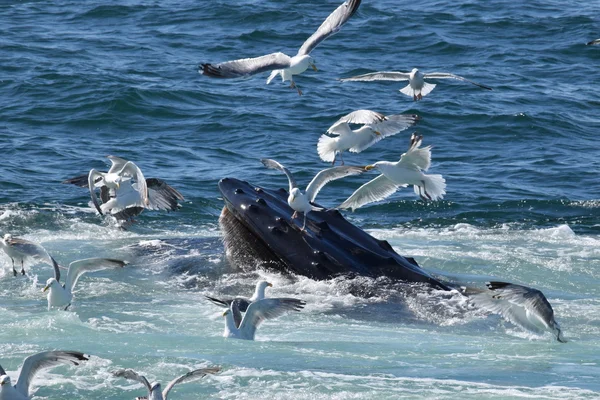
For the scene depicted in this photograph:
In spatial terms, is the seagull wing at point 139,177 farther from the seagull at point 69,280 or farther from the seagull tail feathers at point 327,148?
the seagull tail feathers at point 327,148

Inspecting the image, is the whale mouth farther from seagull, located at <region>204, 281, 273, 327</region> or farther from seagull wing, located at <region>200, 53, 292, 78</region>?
seagull wing, located at <region>200, 53, 292, 78</region>

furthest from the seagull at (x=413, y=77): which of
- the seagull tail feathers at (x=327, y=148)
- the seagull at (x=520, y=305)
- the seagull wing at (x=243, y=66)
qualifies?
the seagull at (x=520, y=305)

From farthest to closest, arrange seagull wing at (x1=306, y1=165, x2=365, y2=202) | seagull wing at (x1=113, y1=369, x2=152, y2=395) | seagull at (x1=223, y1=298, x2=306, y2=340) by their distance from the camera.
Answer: seagull wing at (x1=306, y1=165, x2=365, y2=202) → seagull at (x1=223, y1=298, x2=306, y2=340) → seagull wing at (x1=113, y1=369, x2=152, y2=395)

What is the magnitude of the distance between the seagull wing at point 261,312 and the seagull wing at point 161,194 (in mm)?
4218

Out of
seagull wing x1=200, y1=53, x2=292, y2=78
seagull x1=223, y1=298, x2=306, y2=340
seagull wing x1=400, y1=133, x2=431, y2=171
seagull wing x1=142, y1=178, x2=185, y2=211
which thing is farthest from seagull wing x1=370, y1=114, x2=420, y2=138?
seagull x1=223, y1=298, x2=306, y2=340

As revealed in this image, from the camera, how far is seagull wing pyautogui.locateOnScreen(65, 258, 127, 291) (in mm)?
12258

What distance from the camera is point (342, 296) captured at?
11.8m

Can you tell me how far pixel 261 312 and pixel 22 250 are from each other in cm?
362

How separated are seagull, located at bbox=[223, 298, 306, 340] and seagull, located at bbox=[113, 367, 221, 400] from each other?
1798 mm

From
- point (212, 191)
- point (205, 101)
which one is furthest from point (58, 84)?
point (212, 191)

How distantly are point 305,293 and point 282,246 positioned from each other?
0.55 metres

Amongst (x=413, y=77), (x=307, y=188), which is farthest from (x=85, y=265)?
(x=413, y=77)

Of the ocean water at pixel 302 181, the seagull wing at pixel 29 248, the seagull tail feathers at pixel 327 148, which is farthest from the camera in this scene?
the seagull tail feathers at pixel 327 148

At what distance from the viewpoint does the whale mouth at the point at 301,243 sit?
11.9 metres
